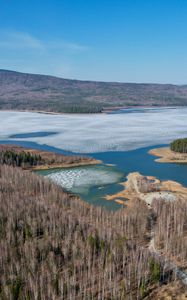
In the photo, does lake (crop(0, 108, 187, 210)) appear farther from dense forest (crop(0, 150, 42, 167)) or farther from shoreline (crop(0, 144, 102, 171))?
dense forest (crop(0, 150, 42, 167))

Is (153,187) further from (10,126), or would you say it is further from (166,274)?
(10,126)

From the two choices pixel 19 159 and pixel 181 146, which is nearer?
pixel 19 159

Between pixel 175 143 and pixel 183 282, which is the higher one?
pixel 175 143

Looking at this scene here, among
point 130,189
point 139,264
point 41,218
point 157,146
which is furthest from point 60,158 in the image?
point 139,264

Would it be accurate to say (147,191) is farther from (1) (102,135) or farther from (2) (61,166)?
(1) (102,135)

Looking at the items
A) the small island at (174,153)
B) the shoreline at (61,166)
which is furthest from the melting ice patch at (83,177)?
the small island at (174,153)

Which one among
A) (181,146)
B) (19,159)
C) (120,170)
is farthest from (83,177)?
(181,146)

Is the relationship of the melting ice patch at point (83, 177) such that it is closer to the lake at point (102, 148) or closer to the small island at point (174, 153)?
the lake at point (102, 148)
